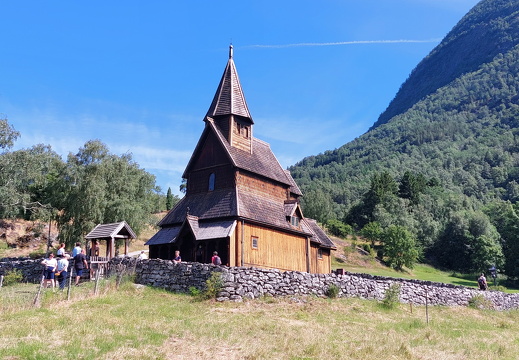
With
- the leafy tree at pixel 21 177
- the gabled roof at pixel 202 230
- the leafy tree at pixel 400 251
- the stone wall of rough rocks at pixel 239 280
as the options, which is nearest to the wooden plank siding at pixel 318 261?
the stone wall of rough rocks at pixel 239 280

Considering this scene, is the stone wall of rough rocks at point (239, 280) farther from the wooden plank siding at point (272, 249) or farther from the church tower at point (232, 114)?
the church tower at point (232, 114)

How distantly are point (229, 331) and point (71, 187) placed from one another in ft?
106

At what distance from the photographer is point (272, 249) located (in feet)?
111

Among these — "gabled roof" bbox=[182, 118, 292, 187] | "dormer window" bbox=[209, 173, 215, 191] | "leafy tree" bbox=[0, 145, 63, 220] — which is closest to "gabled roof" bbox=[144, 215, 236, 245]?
"dormer window" bbox=[209, 173, 215, 191]

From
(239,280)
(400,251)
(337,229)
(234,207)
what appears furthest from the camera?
(337,229)

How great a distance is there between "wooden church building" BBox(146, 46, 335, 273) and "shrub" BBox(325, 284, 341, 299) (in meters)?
5.97

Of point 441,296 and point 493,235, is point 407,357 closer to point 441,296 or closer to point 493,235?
point 441,296

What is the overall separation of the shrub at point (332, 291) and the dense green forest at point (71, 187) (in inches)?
998

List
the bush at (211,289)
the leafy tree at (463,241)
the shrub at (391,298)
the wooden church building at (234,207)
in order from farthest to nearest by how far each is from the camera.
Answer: the leafy tree at (463,241) → the wooden church building at (234,207) → the shrub at (391,298) → the bush at (211,289)

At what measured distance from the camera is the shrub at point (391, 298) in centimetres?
2802

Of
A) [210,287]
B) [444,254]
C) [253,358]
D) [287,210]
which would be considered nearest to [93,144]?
[287,210]

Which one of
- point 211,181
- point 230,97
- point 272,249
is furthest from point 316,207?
point 272,249

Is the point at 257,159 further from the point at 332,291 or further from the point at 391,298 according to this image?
the point at 391,298

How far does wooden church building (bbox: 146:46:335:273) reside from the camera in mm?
31984
